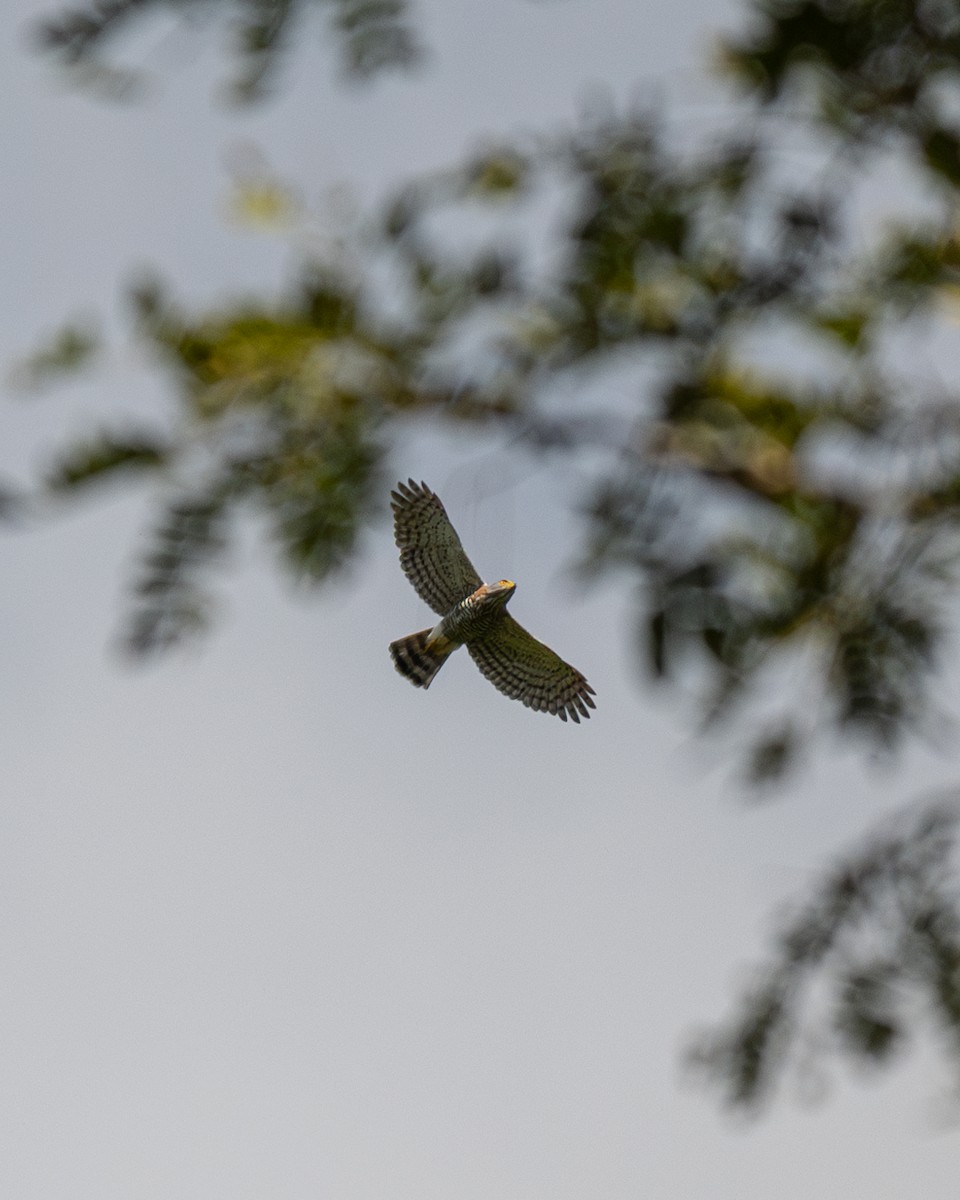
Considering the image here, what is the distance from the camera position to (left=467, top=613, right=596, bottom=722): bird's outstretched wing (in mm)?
3879

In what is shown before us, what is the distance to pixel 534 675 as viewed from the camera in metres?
4.05

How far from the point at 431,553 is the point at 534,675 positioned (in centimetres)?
67

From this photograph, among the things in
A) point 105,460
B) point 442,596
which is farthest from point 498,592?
point 105,460

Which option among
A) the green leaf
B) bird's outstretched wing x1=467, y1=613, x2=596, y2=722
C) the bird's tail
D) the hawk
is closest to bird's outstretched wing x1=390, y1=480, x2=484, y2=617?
the hawk

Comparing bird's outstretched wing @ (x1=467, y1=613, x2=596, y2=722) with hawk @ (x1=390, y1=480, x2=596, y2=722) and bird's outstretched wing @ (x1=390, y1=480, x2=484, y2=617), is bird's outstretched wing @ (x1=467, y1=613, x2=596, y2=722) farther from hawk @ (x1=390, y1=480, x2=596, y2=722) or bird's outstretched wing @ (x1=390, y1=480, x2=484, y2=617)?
bird's outstretched wing @ (x1=390, y1=480, x2=484, y2=617)

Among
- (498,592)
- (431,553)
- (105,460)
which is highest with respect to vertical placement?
(431,553)

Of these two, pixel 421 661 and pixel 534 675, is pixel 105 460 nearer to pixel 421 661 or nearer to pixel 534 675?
pixel 421 661

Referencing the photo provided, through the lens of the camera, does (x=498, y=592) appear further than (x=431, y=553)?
No

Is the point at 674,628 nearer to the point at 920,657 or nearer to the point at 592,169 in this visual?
the point at 920,657

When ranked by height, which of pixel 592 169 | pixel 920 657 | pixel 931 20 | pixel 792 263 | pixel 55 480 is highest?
pixel 592 169

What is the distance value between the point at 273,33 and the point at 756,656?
1.12 meters

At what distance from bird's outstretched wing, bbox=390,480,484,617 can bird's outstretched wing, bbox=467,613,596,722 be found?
0.30m

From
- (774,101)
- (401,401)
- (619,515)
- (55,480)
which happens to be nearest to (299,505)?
(401,401)

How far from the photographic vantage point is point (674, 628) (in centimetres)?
147
